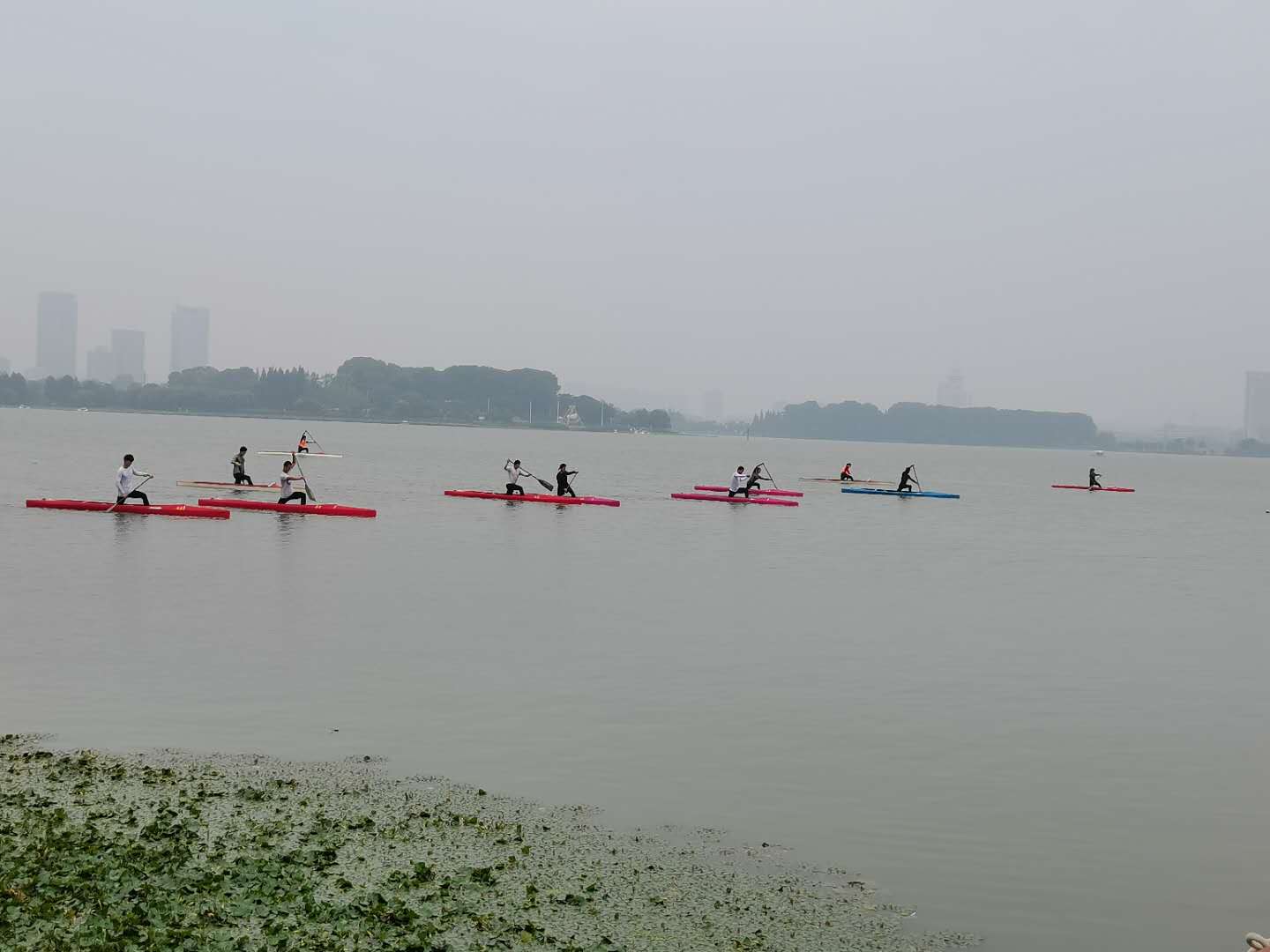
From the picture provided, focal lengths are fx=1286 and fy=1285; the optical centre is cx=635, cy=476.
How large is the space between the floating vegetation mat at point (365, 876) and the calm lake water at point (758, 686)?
70 centimetres

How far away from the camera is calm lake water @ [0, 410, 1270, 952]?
1034 centimetres

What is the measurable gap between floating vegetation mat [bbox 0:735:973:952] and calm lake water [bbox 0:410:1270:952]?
70 centimetres

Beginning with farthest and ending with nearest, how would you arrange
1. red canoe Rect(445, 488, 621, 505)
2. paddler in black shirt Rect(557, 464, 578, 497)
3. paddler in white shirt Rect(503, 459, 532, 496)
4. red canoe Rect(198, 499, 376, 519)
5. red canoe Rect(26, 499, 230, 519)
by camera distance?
red canoe Rect(445, 488, 621, 505)
paddler in black shirt Rect(557, 464, 578, 497)
paddler in white shirt Rect(503, 459, 532, 496)
red canoe Rect(198, 499, 376, 519)
red canoe Rect(26, 499, 230, 519)

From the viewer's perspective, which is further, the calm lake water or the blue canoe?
the blue canoe

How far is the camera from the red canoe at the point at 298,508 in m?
40.2

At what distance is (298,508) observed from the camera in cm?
Answer: 4016

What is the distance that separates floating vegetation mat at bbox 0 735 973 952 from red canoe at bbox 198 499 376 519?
29402 mm

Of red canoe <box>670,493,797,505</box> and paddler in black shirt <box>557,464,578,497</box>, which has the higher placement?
paddler in black shirt <box>557,464,578,497</box>

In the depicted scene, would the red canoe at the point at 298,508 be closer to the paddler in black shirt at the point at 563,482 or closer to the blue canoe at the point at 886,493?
the paddler in black shirt at the point at 563,482

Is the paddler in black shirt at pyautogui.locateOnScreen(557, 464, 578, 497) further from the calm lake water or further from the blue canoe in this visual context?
the blue canoe

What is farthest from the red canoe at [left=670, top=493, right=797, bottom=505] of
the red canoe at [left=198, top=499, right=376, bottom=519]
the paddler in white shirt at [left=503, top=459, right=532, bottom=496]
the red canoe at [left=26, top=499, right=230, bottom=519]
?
the red canoe at [left=26, top=499, right=230, bottom=519]

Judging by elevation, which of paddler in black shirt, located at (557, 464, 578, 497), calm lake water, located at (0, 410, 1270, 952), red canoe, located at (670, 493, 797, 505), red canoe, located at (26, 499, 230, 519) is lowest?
calm lake water, located at (0, 410, 1270, 952)

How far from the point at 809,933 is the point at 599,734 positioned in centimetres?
550

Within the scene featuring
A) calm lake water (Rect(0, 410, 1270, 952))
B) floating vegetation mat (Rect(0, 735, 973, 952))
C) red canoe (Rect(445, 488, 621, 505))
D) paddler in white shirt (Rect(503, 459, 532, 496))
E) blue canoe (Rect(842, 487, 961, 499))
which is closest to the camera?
floating vegetation mat (Rect(0, 735, 973, 952))
